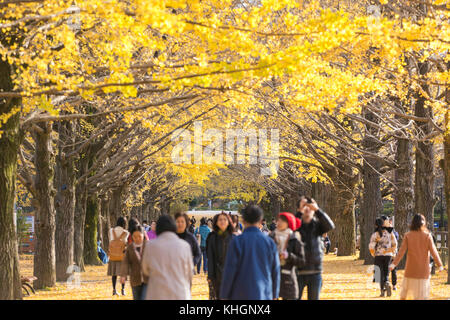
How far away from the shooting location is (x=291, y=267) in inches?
371

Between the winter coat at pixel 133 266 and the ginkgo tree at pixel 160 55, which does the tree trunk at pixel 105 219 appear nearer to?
the ginkgo tree at pixel 160 55

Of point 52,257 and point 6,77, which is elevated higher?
point 6,77

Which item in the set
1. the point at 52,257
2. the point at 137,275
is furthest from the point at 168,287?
the point at 52,257

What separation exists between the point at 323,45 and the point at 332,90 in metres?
3.14

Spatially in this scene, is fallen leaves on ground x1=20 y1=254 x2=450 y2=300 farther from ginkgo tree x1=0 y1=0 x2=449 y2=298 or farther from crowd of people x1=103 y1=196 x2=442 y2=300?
ginkgo tree x1=0 y1=0 x2=449 y2=298

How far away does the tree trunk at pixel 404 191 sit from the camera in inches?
951

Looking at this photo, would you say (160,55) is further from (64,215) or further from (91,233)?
(91,233)

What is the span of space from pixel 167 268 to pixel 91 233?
81.0 feet

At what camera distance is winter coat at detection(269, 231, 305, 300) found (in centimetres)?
936

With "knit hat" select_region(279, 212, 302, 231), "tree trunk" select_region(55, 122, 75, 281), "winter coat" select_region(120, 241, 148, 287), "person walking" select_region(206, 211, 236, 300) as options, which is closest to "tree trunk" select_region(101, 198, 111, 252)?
"tree trunk" select_region(55, 122, 75, 281)

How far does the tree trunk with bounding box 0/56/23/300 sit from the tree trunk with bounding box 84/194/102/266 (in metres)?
18.4

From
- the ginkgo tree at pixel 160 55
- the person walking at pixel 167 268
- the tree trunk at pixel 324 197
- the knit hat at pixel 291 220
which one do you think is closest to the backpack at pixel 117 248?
the ginkgo tree at pixel 160 55
